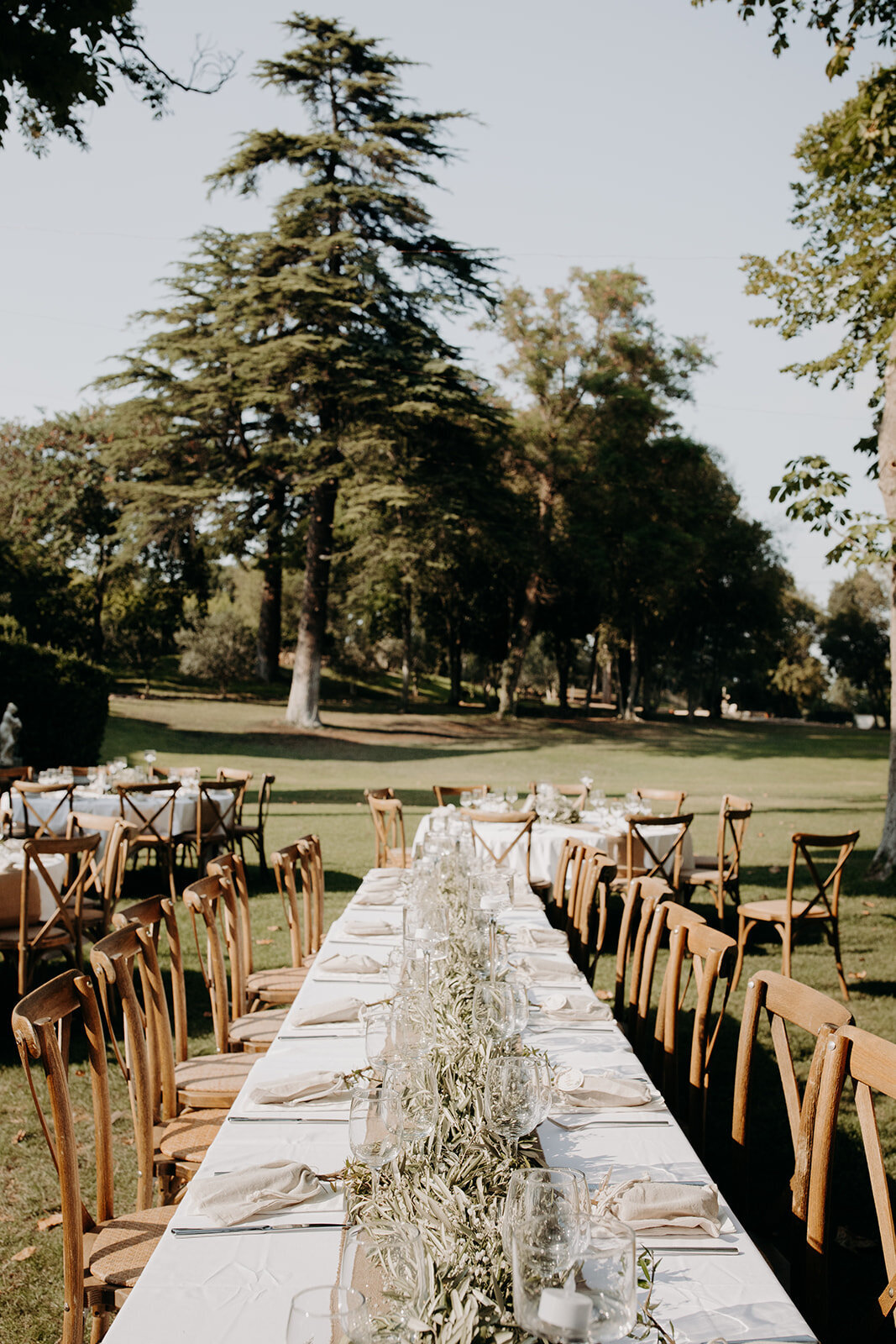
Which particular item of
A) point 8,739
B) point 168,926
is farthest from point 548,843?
point 8,739

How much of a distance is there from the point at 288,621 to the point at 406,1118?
4888 centimetres

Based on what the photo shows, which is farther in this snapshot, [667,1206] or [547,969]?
[547,969]

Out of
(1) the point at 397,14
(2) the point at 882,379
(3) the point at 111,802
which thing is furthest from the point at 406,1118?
(1) the point at 397,14

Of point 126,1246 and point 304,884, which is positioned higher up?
point 304,884

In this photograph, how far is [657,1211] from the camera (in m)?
1.96

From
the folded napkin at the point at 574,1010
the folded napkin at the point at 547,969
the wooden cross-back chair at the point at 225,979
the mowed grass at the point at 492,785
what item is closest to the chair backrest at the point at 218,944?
the wooden cross-back chair at the point at 225,979

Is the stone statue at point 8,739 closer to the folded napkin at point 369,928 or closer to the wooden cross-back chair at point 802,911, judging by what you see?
the folded napkin at point 369,928

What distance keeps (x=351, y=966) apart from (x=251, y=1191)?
1789mm

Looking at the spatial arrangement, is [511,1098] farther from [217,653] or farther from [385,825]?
[217,653]

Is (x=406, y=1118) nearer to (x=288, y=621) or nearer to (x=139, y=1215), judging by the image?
(x=139, y=1215)

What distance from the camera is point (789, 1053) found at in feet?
9.14

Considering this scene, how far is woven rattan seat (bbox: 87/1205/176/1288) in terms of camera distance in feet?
7.76

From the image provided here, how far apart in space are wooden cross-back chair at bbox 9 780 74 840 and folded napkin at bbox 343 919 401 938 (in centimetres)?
445


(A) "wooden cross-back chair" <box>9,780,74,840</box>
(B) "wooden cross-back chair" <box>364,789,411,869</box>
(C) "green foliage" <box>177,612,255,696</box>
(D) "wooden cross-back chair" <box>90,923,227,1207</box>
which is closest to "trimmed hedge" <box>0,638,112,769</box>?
(A) "wooden cross-back chair" <box>9,780,74,840</box>
